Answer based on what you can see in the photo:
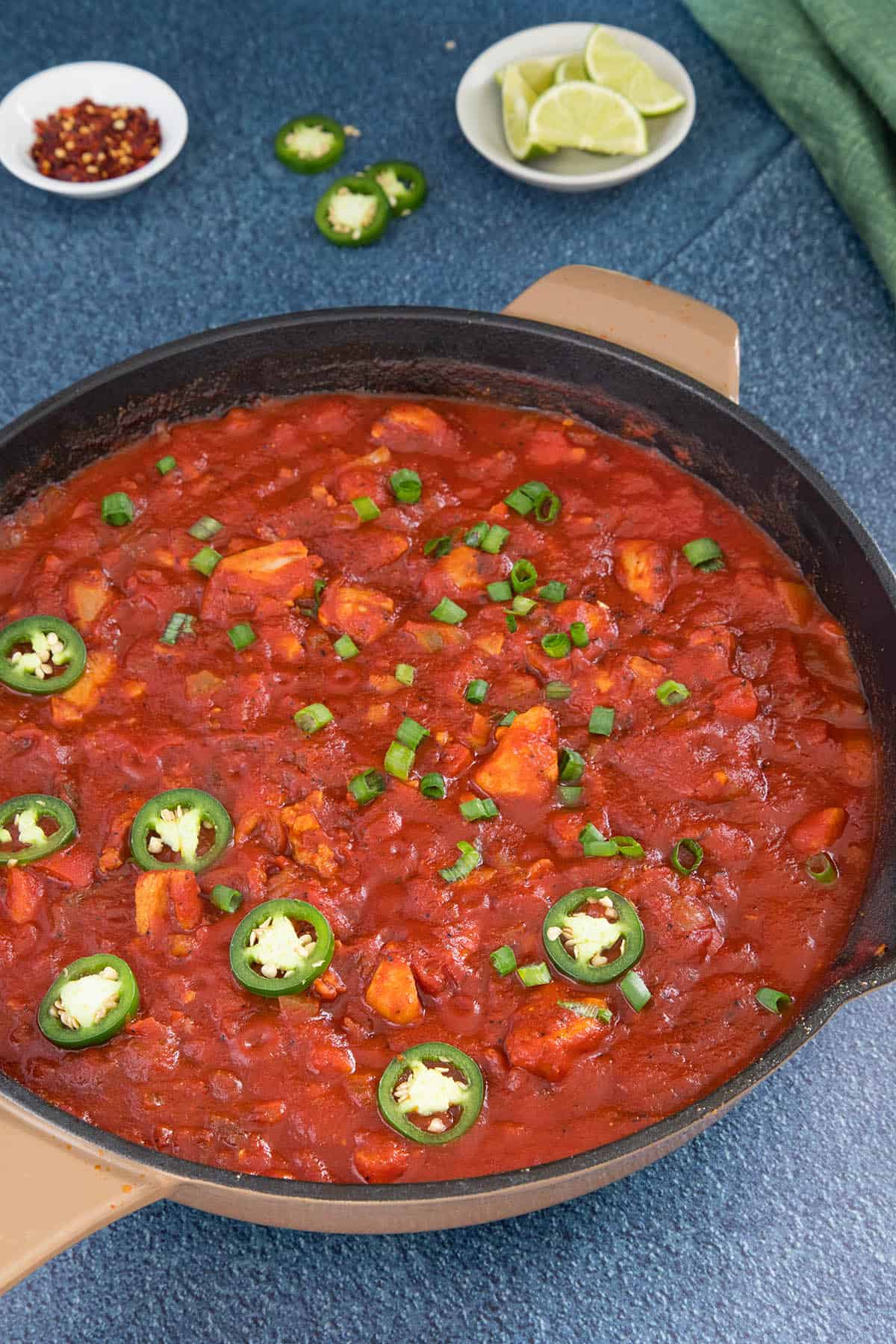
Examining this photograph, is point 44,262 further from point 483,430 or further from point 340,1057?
point 340,1057

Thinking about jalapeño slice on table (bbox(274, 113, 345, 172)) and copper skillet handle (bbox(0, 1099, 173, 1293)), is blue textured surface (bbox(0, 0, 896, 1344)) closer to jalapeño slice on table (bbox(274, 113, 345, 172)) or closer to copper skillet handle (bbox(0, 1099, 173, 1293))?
jalapeño slice on table (bbox(274, 113, 345, 172))

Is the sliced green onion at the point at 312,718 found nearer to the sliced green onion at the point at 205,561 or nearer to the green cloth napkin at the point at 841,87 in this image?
the sliced green onion at the point at 205,561

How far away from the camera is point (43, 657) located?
3865 mm

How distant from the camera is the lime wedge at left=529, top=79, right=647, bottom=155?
5.08 m

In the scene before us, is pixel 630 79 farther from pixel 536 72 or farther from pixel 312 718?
pixel 312 718

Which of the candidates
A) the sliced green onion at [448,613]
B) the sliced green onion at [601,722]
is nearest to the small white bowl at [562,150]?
the sliced green onion at [448,613]

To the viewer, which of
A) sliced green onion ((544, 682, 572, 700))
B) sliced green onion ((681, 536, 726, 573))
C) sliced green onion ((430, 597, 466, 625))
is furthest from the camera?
sliced green onion ((681, 536, 726, 573))

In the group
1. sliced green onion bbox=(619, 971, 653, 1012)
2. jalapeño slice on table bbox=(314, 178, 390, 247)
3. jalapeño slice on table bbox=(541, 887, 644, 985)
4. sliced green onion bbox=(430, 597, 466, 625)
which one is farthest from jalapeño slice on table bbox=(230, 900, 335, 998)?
jalapeño slice on table bbox=(314, 178, 390, 247)

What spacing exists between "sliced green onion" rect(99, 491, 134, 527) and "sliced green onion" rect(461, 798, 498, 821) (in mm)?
1357

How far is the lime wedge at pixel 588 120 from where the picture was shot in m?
5.08

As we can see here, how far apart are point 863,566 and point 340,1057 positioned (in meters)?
1.81

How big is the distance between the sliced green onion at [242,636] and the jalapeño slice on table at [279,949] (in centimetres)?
79

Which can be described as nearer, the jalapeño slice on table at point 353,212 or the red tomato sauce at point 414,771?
the red tomato sauce at point 414,771

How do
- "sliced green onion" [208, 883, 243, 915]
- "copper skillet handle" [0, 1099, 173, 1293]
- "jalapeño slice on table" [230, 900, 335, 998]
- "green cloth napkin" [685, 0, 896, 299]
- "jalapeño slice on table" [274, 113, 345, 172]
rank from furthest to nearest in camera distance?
"jalapeño slice on table" [274, 113, 345, 172] < "green cloth napkin" [685, 0, 896, 299] < "sliced green onion" [208, 883, 243, 915] < "jalapeño slice on table" [230, 900, 335, 998] < "copper skillet handle" [0, 1099, 173, 1293]
